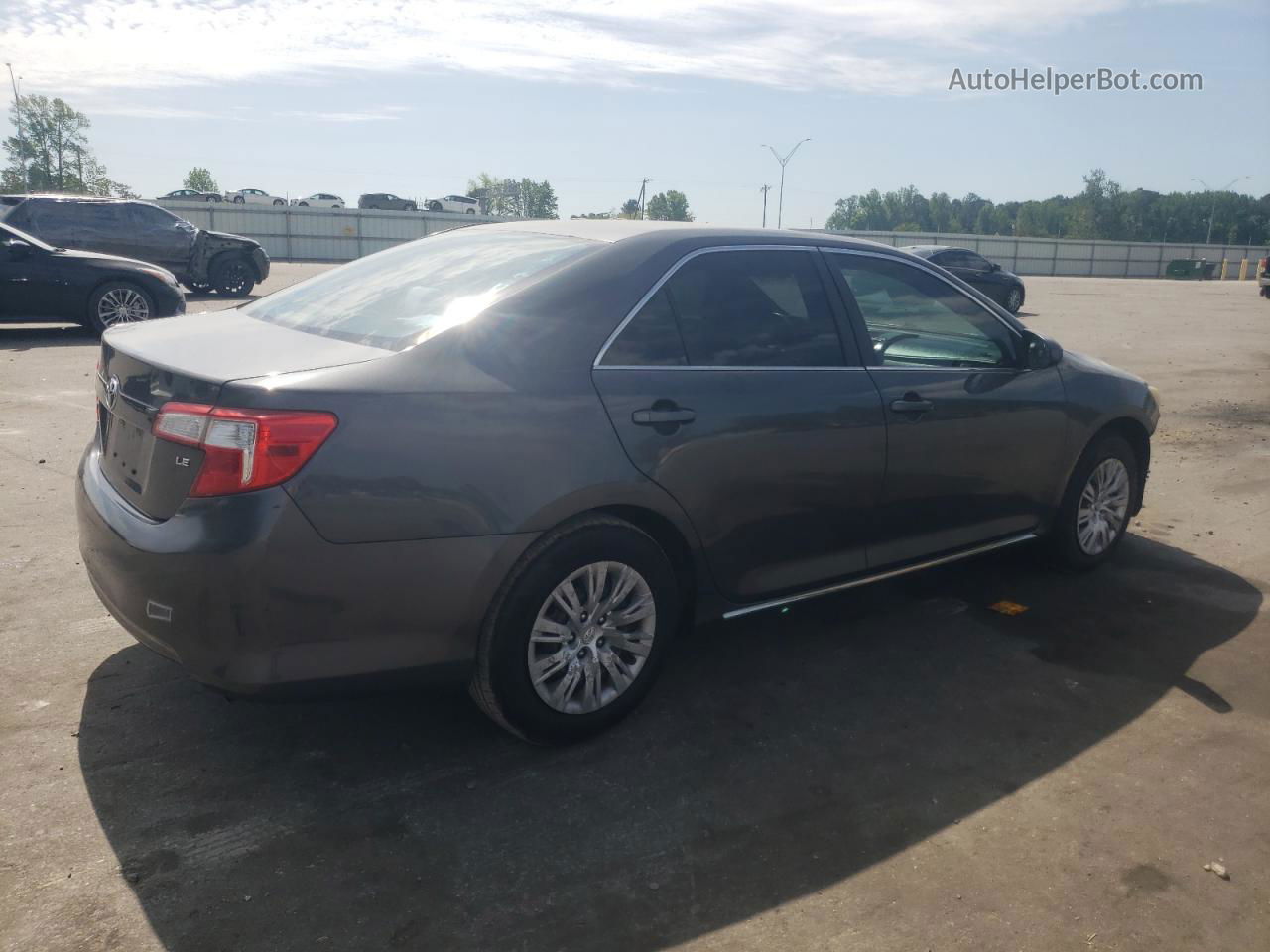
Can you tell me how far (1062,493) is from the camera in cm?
532

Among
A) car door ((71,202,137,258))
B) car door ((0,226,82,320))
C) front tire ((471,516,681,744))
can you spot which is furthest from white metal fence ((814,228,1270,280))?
front tire ((471,516,681,744))

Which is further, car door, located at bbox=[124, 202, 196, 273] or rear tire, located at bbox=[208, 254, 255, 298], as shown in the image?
rear tire, located at bbox=[208, 254, 255, 298]

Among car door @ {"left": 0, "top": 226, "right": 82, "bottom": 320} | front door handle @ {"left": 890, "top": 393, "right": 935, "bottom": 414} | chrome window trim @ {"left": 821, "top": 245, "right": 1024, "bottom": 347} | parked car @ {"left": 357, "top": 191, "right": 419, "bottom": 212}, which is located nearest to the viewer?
front door handle @ {"left": 890, "top": 393, "right": 935, "bottom": 414}

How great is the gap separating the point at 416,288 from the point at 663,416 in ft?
3.28

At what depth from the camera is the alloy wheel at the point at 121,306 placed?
1322 centimetres

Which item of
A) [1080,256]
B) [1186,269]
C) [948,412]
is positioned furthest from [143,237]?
[1186,269]

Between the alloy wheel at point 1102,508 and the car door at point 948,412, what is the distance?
0.33 m

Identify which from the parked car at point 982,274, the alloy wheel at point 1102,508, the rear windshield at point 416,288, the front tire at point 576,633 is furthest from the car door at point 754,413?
the parked car at point 982,274

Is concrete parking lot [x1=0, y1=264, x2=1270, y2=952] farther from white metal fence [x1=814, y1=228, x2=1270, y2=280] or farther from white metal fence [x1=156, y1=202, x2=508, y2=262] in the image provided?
white metal fence [x1=814, y1=228, x2=1270, y2=280]

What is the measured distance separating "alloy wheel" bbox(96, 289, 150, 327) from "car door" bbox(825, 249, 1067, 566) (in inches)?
441

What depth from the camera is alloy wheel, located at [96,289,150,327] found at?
1322 cm

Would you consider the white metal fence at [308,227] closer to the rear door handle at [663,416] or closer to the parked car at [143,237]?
the parked car at [143,237]

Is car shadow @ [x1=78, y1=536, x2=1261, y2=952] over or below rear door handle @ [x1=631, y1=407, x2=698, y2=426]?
below

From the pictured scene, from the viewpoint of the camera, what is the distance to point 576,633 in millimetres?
3527
